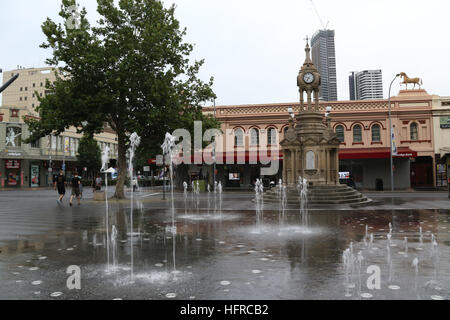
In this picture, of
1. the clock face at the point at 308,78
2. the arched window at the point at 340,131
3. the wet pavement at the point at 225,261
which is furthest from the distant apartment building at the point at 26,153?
the wet pavement at the point at 225,261

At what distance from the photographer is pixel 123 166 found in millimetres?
22719

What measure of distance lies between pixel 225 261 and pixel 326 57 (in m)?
164

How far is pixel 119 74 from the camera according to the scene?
20.1 m

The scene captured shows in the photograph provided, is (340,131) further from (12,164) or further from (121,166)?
(12,164)

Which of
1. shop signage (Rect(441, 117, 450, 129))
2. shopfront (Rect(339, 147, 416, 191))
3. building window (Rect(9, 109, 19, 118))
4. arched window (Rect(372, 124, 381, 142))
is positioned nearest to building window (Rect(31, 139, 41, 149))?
building window (Rect(9, 109, 19, 118))

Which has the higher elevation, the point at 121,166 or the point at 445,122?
the point at 445,122

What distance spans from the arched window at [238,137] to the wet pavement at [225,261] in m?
26.9

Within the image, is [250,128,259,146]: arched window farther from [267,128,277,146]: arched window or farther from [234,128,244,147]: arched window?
[267,128,277,146]: arched window

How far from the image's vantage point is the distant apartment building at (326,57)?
470 feet

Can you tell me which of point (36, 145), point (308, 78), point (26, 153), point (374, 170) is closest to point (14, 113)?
point (36, 145)

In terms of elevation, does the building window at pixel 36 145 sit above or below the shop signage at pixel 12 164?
above

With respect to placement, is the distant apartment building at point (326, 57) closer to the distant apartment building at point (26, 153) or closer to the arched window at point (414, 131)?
the arched window at point (414, 131)
